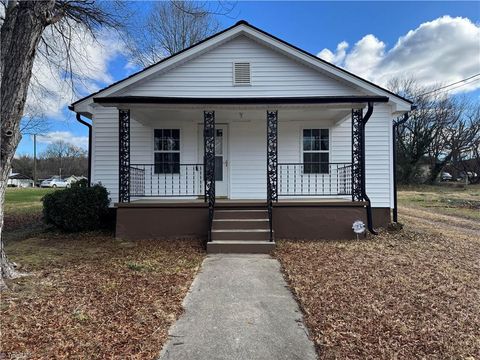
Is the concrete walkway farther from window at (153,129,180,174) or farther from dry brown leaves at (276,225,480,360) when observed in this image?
window at (153,129,180,174)

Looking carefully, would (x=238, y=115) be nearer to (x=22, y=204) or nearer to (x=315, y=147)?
(x=315, y=147)

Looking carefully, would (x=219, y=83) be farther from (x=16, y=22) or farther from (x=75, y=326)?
(x=75, y=326)

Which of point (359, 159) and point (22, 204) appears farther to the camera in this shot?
point (22, 204)

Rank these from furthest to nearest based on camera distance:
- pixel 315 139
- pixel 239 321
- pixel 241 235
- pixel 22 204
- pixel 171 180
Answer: pixel 22 204 < pixel 315 139 < pixel 171 180 < pixel 241 235 < pixel 239 321

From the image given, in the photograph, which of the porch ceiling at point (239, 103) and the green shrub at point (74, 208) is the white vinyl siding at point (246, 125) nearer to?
the green shrub at point (74, 208)

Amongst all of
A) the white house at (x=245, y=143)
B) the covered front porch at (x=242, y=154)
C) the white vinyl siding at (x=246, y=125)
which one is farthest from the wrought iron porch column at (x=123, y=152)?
the white vinyl siding at (x=246, y=125)

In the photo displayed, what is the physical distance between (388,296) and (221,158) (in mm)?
6520

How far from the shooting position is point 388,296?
4.27 metres

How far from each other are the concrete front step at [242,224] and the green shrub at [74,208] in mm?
3360

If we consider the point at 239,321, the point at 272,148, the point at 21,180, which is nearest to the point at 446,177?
the point at 272,148

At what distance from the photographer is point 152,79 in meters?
9.48

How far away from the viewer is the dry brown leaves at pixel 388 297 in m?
3.08

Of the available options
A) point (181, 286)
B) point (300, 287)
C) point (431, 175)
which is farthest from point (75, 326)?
point (431, 175)

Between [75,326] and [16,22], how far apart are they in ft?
13.4
